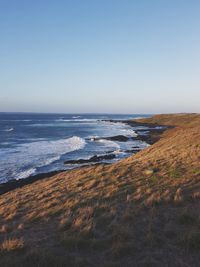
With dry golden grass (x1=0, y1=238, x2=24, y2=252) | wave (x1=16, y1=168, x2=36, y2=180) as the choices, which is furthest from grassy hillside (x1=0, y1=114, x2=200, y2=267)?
wave (x1=16, y1=168, x2=36, y2=180)

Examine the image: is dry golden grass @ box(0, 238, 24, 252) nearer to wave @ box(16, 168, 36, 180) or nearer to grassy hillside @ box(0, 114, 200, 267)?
grassy hillside @ box(0, 114, 200, 267)

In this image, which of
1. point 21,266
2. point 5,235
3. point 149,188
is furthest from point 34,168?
point 21,266

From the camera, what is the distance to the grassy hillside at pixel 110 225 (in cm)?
707

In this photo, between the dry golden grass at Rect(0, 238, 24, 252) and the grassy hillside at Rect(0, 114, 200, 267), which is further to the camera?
the dry golden grass at Rect(0, 238, 24, 252)

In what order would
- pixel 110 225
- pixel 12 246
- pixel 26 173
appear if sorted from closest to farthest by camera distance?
pixel 12 246
pixel 110 225
pixel 26 173

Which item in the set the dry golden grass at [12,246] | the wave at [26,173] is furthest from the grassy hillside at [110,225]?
the wave at [26,173]

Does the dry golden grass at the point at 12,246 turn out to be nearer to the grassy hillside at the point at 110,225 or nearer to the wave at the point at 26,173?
the grassy hillside at the point at 110,225

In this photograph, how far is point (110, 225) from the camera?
913 centimetres

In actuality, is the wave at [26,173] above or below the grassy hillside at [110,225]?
below

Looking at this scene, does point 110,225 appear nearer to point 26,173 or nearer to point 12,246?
point 12,246

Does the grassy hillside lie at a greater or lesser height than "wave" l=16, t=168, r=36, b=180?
greater

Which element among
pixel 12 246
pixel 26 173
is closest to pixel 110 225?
pixel 12 246

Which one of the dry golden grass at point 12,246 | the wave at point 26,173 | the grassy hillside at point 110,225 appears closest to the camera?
the grassy hillside at point 110,225

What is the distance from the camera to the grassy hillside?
707cm
